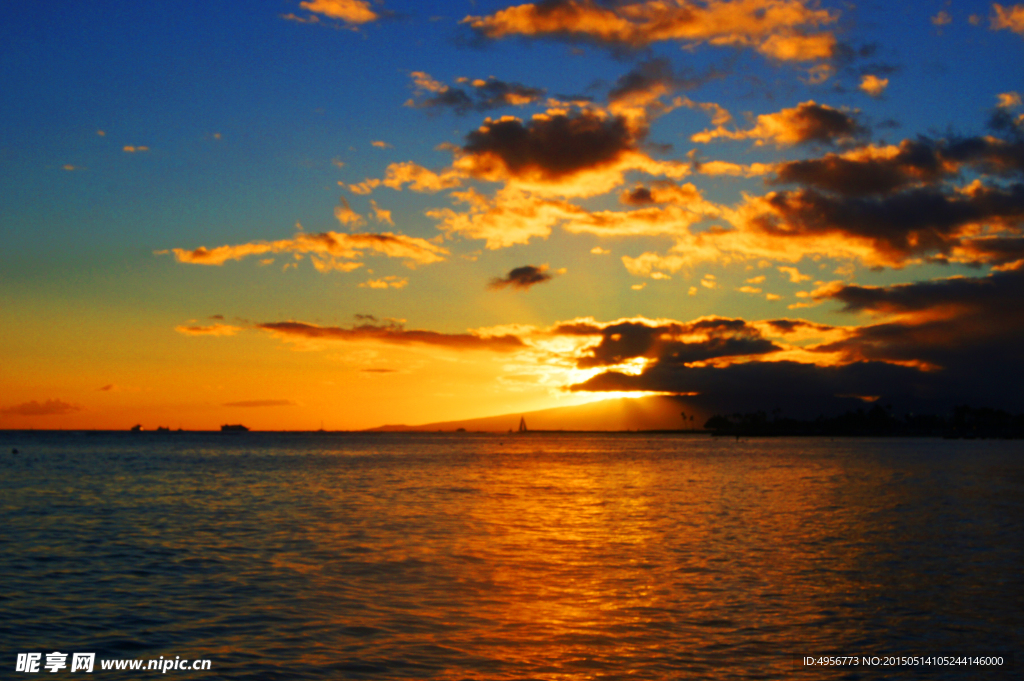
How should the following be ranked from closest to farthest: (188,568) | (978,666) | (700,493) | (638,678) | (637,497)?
(638,678)
(978,666)
(188,568)
(637,497)
(700,493)

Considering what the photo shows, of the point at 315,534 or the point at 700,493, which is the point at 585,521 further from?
the point at 700,493

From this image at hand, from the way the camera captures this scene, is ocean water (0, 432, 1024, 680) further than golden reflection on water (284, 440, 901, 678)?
No

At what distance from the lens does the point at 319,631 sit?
18.6 meters

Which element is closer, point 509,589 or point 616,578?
point 509,589

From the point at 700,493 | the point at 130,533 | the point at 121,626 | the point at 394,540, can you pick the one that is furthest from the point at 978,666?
the point at 700,493

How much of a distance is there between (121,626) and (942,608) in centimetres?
2326

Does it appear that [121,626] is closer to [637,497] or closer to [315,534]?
[315,534]

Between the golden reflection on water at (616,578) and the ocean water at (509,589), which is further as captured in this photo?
the golden reflection on water at (616,578)

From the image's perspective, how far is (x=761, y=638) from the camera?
18188 mm

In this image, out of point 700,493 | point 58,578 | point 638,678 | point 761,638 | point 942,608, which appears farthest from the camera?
point 700,493

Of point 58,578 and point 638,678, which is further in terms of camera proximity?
point 58,578

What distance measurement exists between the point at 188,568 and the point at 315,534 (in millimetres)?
9825

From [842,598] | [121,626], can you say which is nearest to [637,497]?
[842,598]

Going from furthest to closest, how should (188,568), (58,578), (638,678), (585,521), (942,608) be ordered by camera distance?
(585,521) < (188,568) < (58,578) < (942,608) < (638,678)
